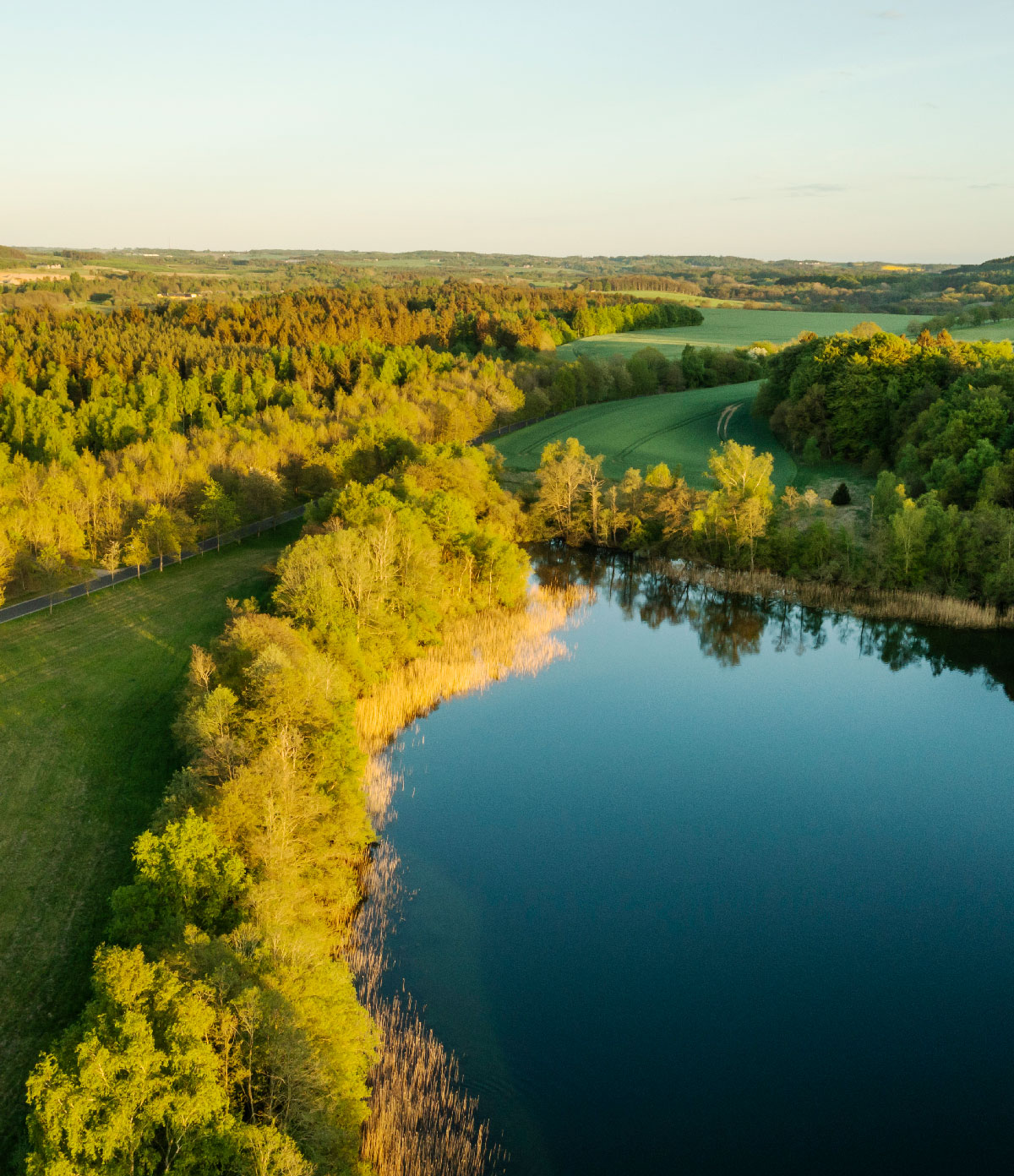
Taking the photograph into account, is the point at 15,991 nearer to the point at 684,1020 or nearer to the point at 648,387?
the point at 684,1020

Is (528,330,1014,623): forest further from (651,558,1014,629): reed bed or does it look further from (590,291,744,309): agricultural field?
(590,291,744,309): agricultural field

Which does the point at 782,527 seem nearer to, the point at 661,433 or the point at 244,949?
the point at 661,433

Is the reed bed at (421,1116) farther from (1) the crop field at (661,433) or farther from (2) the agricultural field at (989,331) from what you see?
(2) the agricultural field at (989,331)

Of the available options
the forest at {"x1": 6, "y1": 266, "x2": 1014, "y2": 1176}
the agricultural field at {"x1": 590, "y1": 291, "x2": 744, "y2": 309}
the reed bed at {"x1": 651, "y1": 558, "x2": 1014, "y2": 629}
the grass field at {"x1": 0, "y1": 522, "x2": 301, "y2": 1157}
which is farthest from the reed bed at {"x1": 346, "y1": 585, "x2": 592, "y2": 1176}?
the agricultural field at {"x1": 590, "y1": 291, "x2": 744, "y2": 309}

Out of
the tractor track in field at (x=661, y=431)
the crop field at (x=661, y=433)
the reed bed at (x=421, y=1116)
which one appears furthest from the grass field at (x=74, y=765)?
the tractor track in field at (x=661, y=431)

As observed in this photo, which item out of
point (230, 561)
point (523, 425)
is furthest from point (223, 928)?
point (523, 425)

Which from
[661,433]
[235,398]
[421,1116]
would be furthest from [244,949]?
[235,398]
